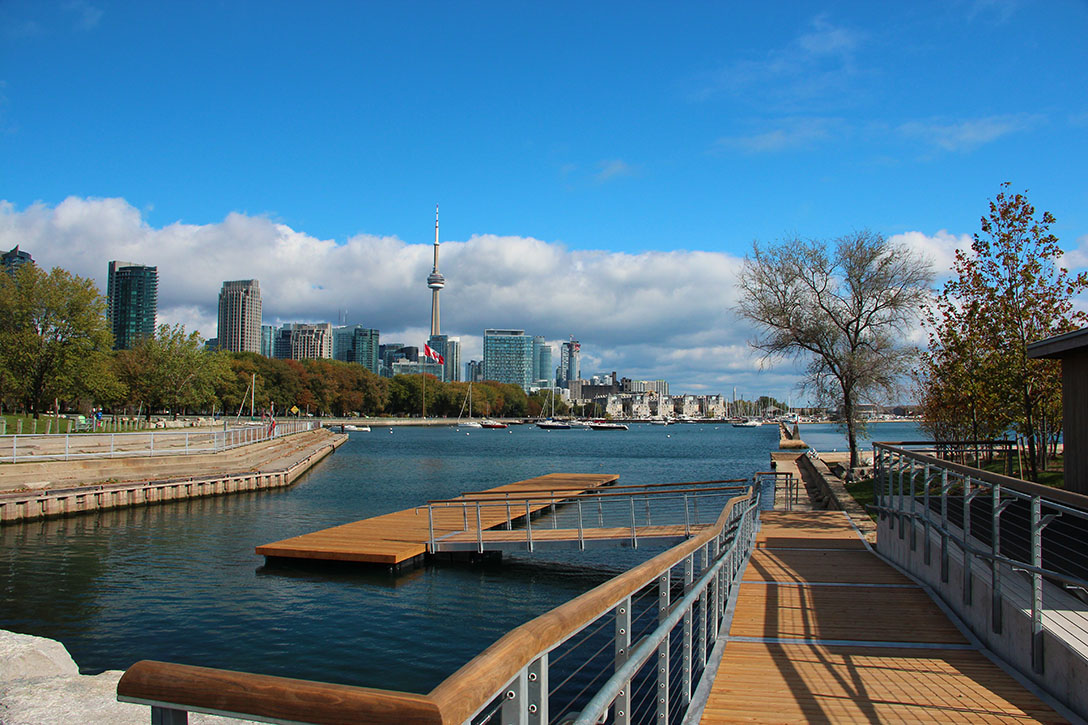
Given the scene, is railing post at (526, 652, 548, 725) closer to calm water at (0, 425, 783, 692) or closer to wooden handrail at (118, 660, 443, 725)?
wooden handrail at (118, 660, 443, 725)

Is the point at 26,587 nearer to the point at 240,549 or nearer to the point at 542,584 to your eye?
the point at 240,549

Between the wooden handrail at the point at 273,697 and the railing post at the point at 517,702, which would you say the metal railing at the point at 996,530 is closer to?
the railing post at the point at 517,702

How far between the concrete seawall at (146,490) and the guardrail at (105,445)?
5.32 ft

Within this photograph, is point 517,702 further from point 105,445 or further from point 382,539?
point 105,445

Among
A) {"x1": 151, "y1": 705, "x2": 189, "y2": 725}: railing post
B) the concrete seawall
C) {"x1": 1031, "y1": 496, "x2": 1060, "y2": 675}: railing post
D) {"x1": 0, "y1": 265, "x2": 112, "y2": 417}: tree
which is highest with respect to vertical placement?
{"x1": 0, "y1": 265, "x2": 112, "y2": 417}: tree

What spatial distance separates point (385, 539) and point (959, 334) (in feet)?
53.6

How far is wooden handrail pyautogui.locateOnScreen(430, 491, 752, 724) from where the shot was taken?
1.70m

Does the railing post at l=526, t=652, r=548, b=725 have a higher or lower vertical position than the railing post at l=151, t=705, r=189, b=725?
lower

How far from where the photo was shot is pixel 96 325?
180ft

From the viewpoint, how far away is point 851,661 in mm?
6422

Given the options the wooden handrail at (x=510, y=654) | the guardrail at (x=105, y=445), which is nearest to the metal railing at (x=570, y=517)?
the wooden handrail at (x=510, y=654)

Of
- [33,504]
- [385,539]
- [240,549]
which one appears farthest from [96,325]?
[385,539]

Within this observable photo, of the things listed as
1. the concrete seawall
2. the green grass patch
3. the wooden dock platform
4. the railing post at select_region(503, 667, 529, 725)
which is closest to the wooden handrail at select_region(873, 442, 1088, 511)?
the railing post at select_region(503, 667, 529, 725)

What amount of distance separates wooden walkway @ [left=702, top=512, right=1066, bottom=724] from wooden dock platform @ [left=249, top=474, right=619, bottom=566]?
374 inches
